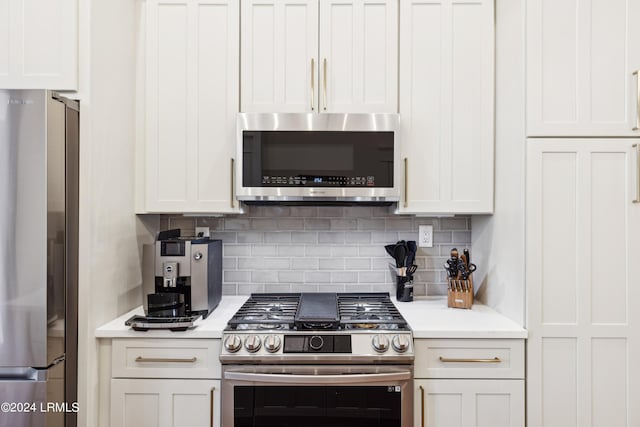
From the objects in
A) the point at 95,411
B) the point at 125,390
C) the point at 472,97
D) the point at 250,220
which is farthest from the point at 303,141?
the point at 95,411

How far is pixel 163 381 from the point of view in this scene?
160 cm

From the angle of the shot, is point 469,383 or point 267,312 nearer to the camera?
point 469,383

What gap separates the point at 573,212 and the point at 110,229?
1.93 meters

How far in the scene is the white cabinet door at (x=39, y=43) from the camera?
60.9 inches

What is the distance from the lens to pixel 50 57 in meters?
1.55

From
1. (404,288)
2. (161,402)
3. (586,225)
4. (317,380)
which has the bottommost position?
(161,402)

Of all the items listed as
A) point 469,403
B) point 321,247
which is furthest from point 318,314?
point 469,403

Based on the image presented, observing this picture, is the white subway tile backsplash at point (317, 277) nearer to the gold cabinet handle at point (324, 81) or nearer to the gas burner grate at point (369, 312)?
the gas burner grate at point (369, 312)

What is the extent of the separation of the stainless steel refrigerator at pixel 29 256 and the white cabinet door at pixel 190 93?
19.6 inches

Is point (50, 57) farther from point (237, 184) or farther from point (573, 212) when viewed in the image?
point (573, 212)

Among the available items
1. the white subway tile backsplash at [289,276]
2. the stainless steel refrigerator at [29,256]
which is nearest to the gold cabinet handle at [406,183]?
the white subway tile backsplash at [289,276]

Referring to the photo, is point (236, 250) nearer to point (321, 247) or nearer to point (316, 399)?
point (321, 247)

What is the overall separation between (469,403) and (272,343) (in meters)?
0.83

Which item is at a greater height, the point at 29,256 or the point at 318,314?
the point at 29,256
